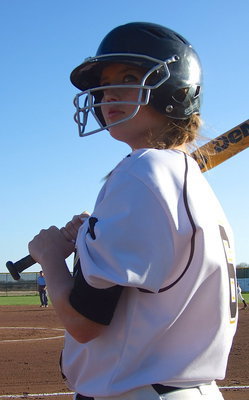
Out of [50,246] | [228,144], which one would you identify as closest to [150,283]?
[50,246]

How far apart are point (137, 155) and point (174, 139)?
1.17 ft

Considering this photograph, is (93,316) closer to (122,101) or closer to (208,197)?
(208,197)

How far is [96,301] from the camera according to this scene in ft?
6.25

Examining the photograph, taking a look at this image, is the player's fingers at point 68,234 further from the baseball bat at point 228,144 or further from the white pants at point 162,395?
the baseball bat at point 228,144

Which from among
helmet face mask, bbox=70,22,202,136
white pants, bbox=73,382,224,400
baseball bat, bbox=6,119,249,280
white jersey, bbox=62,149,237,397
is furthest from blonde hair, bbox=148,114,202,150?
white pants, bbox=73,382,224,400

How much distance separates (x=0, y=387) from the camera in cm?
840

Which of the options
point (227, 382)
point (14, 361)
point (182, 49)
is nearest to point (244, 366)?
point (227, 382)

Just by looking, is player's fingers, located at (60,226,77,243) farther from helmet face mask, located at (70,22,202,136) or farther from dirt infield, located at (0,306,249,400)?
dirt infield, located at (0,306,249,400)

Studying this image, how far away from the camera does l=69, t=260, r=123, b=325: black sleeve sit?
6.24 feet

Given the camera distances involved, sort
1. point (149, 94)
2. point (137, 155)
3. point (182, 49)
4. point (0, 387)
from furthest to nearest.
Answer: point (0, 387)
point (182, 49)
point (149, 94)
point (137, 155)

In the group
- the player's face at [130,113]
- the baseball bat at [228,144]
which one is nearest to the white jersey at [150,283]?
the player's face at [130,113]

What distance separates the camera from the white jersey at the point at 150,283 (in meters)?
1.86

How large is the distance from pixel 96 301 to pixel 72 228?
0.56 meters

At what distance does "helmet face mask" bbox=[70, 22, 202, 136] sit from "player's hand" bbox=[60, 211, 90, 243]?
355mm
